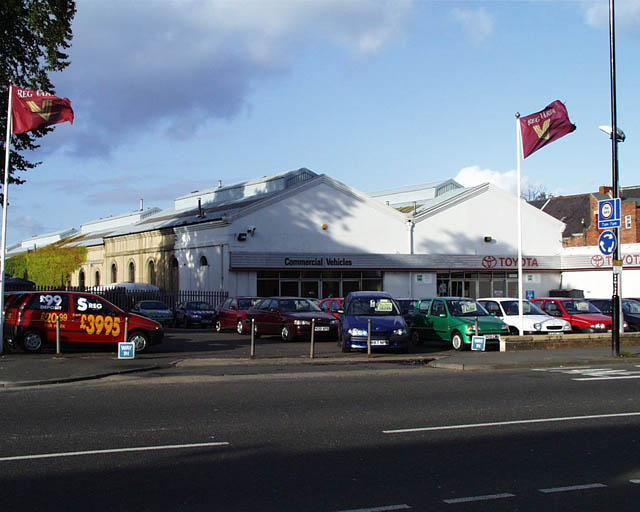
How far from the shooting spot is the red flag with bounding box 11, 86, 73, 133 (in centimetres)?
2020

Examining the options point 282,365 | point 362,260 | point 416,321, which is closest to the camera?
point 282,365

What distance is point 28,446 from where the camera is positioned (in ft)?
27.8

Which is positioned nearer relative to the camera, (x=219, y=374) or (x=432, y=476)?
(x=432, y=476)

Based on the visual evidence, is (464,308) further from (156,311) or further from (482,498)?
(156,311)

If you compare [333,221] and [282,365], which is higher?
[333,221]

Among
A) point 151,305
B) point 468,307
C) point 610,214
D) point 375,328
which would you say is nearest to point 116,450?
point 375,328

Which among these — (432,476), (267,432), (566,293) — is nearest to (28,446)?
(267,432)

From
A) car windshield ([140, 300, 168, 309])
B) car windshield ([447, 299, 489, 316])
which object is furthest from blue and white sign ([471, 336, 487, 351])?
car windshield ([140, 300, 168, 309])

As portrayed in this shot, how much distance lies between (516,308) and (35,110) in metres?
16.4

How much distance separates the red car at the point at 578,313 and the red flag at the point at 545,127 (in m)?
6.40

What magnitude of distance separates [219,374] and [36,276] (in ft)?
202

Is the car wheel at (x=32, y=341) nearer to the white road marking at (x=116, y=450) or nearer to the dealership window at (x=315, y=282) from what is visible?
the white road marking at (x=116, y=450)

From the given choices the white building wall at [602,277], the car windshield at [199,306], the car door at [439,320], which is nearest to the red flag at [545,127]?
the car door at [439,320]

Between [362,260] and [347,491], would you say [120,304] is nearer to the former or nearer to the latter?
[362,260]
